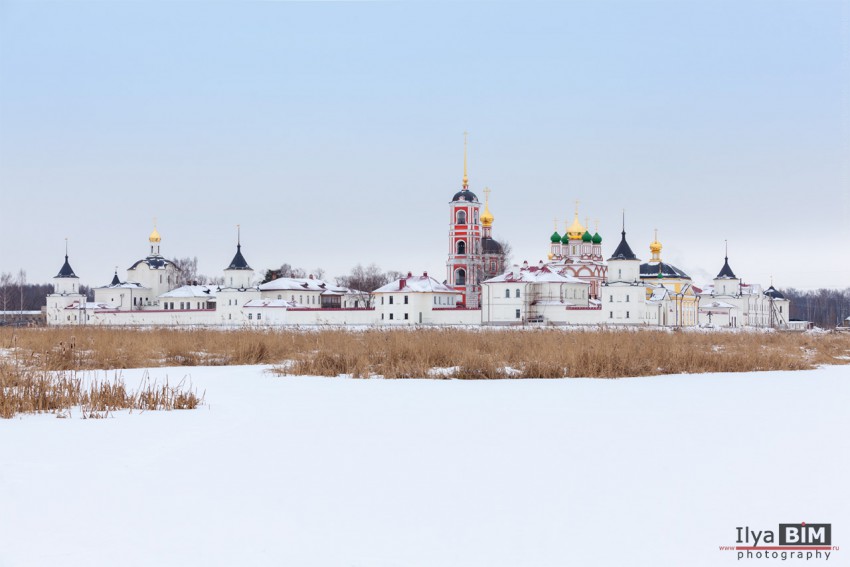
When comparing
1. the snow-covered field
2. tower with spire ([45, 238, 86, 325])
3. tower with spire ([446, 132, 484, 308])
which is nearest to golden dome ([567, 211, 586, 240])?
tower with spire ([446, 132, 484, 308])

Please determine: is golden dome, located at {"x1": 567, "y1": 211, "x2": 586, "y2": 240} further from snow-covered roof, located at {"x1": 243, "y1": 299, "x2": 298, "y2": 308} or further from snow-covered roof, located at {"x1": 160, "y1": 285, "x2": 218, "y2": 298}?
snow-covered roof, located at {"x1": 160, "y1": 285, "x2": 218, "y2": 298}

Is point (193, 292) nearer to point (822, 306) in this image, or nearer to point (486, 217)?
point (486, 217)

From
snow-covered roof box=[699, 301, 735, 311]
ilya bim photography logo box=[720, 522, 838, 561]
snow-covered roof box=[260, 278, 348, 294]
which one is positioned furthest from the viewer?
snow-covered roof box=[260, 278, 348, 294]

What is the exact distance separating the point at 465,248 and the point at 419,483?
6510cm

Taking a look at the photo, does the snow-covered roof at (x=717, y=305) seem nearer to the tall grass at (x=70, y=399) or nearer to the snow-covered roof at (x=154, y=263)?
the snow-covered roof at (x=154, y=263)

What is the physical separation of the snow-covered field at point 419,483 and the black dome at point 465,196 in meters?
62.5

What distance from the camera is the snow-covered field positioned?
4.60m

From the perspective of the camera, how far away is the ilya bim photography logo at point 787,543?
4.59 meters

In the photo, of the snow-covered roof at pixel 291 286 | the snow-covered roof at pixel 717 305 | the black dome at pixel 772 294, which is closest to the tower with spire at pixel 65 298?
the snow-covered roof at pixel 291 286

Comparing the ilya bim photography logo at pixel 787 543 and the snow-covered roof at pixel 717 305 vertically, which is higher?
the snow-covered roof at pixel 717 305

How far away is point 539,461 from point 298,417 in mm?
3039

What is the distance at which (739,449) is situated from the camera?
23.0ft

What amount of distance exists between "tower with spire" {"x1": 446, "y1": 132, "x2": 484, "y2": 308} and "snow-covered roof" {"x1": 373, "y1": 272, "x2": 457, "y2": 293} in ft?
25.6

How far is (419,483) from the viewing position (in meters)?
5.86
